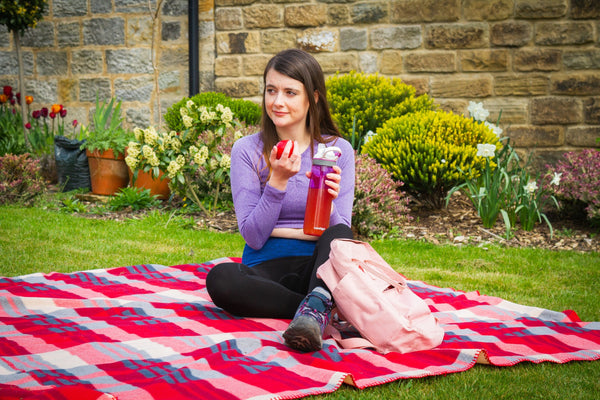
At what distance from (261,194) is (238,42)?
4983 millimetres

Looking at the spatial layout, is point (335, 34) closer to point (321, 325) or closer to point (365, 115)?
point (365, 115)

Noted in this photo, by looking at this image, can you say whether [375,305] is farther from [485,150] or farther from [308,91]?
[485,150]

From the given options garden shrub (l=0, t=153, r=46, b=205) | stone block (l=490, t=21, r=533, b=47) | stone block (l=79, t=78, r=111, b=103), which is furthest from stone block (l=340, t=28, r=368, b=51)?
garden shrub (l=0, t=153, r=46, b=205)

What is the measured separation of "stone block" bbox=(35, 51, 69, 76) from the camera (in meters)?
8.36

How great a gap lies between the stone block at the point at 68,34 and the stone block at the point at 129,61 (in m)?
0.51

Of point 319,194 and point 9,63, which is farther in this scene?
point 9,63

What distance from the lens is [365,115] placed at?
636cm

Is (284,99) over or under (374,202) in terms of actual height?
over

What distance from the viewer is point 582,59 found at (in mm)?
6656

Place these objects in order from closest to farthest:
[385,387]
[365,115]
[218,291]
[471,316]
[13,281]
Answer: [385,387], [218,291], [471,316], [13,281], [365,115]

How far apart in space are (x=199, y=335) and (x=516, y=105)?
17.7 ft

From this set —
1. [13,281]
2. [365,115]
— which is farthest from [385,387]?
[365,115]

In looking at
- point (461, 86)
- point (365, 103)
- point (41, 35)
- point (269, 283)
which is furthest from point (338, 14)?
point (269, 283)

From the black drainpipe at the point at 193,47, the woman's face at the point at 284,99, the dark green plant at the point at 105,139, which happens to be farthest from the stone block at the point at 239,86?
the woman's face at the point at 284,99
